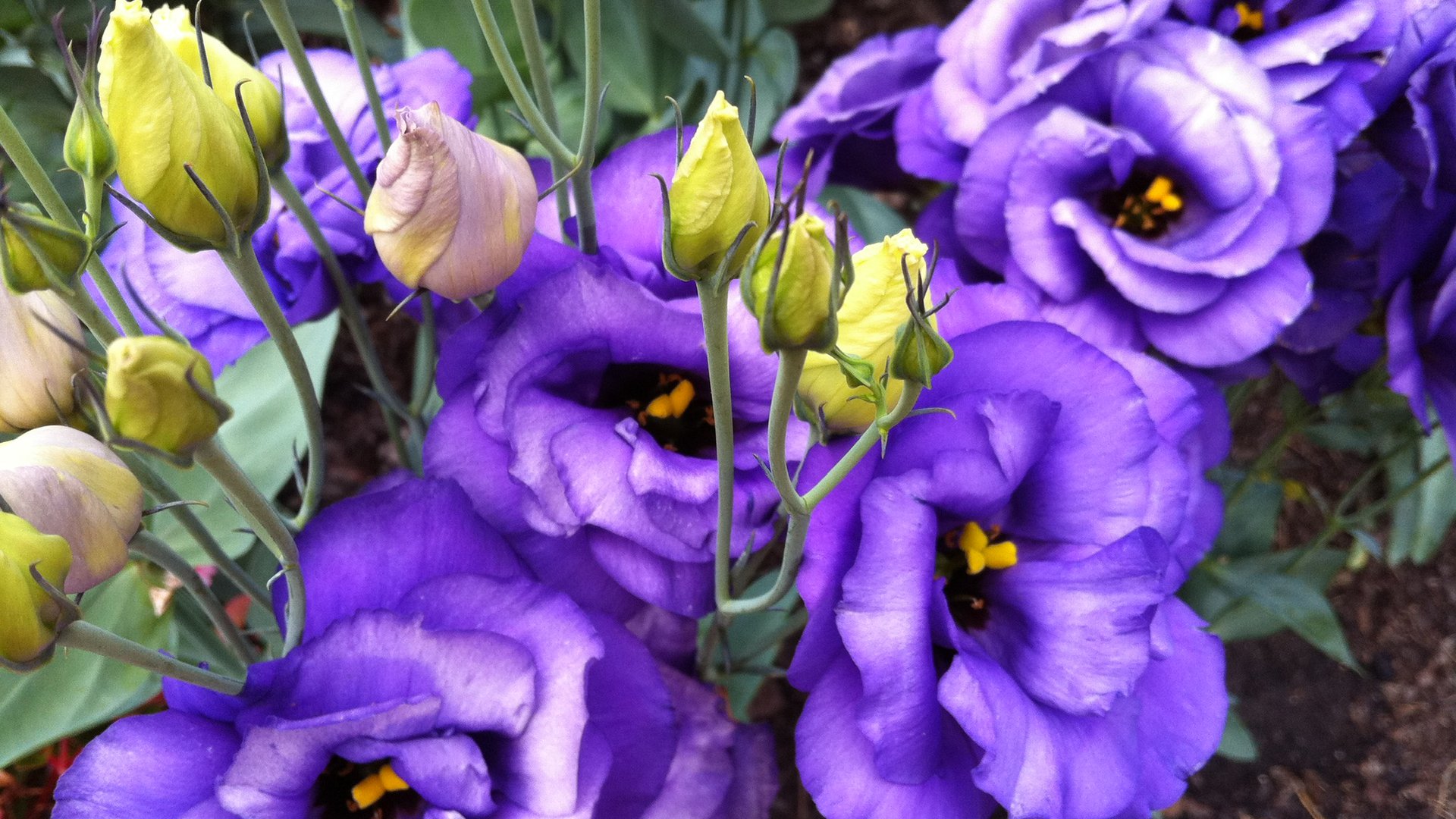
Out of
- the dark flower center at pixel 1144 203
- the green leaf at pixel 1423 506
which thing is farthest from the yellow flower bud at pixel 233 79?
the green leaf at pixel 1423 506

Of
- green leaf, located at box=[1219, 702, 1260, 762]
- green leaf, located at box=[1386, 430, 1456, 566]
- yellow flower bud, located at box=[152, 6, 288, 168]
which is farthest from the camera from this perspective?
green leaf, located at box=[1386, 430, 1456, 566]

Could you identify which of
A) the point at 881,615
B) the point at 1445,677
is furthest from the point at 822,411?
the point at 1445,677

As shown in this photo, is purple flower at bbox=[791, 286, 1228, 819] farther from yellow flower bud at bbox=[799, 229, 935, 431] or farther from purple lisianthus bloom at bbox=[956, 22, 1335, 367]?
purple lisianthus bloom at bbox=[956, 22, 1335, 367]

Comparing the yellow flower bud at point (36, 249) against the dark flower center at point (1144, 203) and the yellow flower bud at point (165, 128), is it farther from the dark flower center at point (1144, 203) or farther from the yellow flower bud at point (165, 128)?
the dark flower center at point (1144, 203)

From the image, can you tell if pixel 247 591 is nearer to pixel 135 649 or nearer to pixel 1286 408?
pixel 135 649

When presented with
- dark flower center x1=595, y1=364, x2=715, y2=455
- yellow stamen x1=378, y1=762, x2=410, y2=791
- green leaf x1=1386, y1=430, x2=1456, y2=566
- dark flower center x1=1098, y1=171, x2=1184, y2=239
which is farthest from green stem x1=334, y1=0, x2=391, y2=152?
green leaf x1=1386, y1=430, x2=1456, y2=566

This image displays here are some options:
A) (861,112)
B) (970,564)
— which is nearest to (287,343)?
(970,564)
